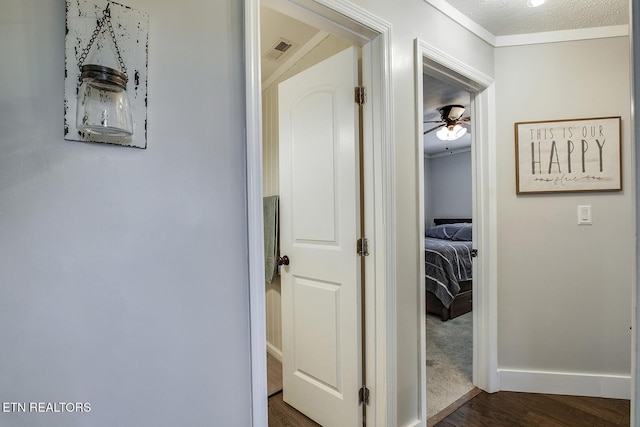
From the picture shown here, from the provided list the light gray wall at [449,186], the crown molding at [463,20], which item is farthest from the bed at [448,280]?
the light gray wall at [449,186]

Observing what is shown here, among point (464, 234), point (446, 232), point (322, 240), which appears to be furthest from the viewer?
point (446, 232)

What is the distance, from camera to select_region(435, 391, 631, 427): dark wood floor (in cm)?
176

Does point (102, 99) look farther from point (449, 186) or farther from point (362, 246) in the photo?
point (449, 186)

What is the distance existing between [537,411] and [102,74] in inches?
106

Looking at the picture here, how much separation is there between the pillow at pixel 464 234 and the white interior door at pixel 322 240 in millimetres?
3837

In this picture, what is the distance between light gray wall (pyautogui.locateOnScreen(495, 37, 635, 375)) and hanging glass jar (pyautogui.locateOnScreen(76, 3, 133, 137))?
2.21 meters

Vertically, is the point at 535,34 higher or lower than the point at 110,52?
higher

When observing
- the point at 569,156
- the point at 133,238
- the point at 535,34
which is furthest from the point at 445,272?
the point at 133,238

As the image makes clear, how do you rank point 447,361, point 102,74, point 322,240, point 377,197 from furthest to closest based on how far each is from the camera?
point 447,361 → point 322,240 → point 377,197 → point 102,74

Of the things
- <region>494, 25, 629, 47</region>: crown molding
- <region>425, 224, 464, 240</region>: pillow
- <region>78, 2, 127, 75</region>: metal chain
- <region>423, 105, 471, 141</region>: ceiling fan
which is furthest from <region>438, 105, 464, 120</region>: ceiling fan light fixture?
<region>78, 2, 127, 75</region>: metal chain

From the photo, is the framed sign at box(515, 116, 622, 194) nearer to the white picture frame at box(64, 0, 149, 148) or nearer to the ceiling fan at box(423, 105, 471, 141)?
the ceiling fan at box(423, 105, 471, 141)

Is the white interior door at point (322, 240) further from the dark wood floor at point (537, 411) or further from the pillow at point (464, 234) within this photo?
the pillow at point (464, 234)

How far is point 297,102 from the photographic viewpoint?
188 centimetres

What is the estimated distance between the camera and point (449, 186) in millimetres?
6676
